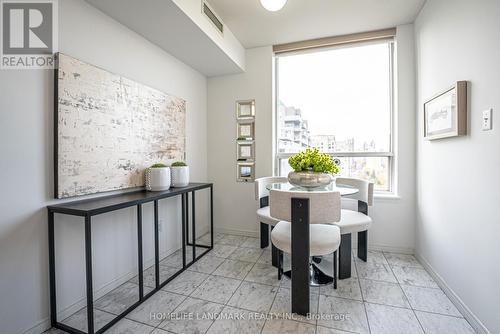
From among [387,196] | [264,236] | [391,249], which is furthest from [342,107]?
[264,236]

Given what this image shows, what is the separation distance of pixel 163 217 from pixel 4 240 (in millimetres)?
1349

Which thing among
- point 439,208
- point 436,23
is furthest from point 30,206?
point 436,23

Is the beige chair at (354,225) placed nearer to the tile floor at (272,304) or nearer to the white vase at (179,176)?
the tile floor at (272,304)

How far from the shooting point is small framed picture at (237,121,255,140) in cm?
326

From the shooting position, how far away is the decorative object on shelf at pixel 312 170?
6.81 feet

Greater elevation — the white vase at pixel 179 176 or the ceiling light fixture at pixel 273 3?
the ceiling light fixture at pixel 273 3

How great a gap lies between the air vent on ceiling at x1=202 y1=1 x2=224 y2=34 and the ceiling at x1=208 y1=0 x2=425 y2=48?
0.22ft

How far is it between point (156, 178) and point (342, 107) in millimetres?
2446

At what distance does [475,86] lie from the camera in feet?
5.03

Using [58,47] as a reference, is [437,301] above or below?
below

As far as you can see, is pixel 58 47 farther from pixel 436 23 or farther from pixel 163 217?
pixel 436 23

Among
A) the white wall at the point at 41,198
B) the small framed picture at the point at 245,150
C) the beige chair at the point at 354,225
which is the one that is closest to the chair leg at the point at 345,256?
the beige chair at the point at 354,225

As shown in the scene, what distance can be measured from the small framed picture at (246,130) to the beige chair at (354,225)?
1.34 metres

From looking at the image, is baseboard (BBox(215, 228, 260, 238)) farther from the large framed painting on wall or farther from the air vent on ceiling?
the air vent on ceiling
